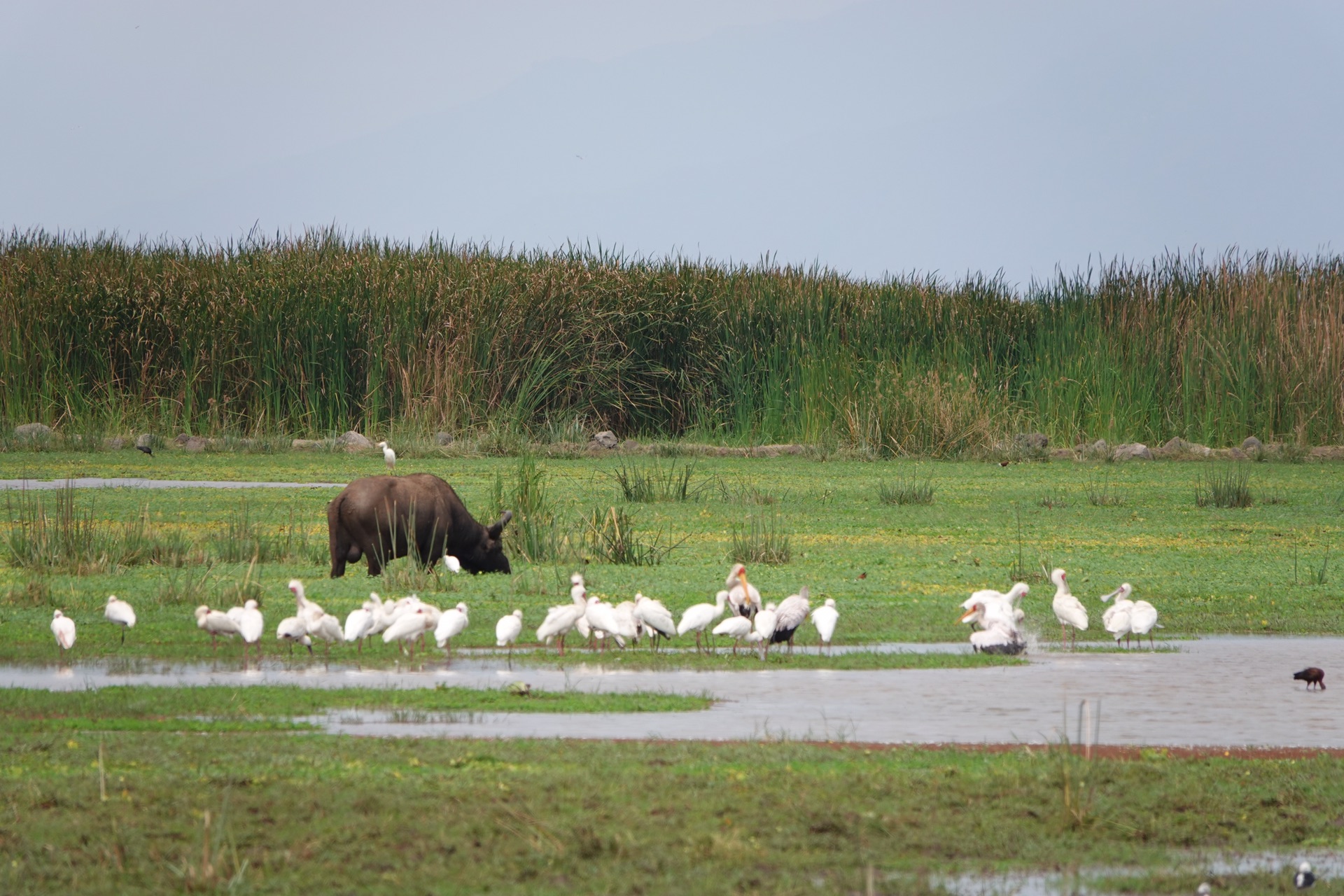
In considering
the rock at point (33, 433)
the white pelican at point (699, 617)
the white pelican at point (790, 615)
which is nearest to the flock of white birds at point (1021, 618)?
the white pelican at point (790, 615)

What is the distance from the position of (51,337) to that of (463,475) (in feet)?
34.9

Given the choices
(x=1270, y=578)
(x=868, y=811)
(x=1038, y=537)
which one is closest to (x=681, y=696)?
(x=868, y=811)

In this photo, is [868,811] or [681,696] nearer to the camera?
[868,811]

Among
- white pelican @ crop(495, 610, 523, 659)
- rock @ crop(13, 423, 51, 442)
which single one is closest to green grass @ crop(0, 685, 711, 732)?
white pelican @ crop(495, 610, 523, 659)

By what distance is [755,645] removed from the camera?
1105cm

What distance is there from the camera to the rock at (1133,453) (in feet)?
90.6

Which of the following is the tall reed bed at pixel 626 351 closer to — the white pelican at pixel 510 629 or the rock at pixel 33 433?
the rock at pixel 33 433

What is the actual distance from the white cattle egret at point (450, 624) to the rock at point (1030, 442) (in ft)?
61.8

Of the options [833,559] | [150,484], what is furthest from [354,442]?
[833,559]

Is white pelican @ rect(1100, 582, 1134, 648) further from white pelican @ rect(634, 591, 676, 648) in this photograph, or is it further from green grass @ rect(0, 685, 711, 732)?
green grass @ rect(0, 685, 711, 732)

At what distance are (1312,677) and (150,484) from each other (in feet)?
52.1

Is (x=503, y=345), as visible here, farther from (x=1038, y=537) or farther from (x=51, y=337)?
(x=1038, y=537)

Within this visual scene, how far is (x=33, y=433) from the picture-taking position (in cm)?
2756

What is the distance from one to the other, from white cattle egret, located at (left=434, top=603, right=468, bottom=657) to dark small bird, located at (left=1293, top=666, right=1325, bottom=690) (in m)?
4.64
